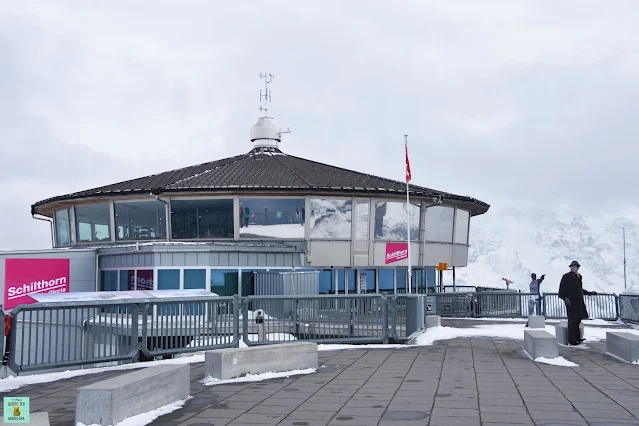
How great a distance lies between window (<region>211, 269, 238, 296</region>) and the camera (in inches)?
1188

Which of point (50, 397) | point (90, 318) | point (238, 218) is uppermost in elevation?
point (238, 218)

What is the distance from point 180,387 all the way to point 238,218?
23388 mm

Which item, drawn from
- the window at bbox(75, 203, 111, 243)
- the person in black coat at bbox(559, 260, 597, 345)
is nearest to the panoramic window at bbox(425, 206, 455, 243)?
the window at bbox(75, 203, 111, 243)

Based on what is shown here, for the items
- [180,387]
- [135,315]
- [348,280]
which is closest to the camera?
[180,387]

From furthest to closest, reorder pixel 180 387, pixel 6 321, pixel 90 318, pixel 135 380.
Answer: pixel 90 318 → pixel 6 321 → pixel 180 387 → pixel 135 380

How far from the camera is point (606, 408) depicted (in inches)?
372

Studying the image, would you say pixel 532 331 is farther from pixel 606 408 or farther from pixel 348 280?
pixel 348 280

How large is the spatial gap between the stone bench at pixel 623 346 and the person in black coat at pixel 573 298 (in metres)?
1.08

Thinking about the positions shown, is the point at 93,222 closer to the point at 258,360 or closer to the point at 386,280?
the point at 386,280

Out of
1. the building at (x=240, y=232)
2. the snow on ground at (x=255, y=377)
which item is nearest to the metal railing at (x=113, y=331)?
the snow on ground at (x=255, y=377)

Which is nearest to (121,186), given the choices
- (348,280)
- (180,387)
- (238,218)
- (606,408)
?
(238,218)

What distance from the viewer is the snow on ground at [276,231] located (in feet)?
109

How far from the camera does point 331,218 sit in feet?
112

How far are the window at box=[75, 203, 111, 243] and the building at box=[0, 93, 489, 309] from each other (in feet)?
0.19
